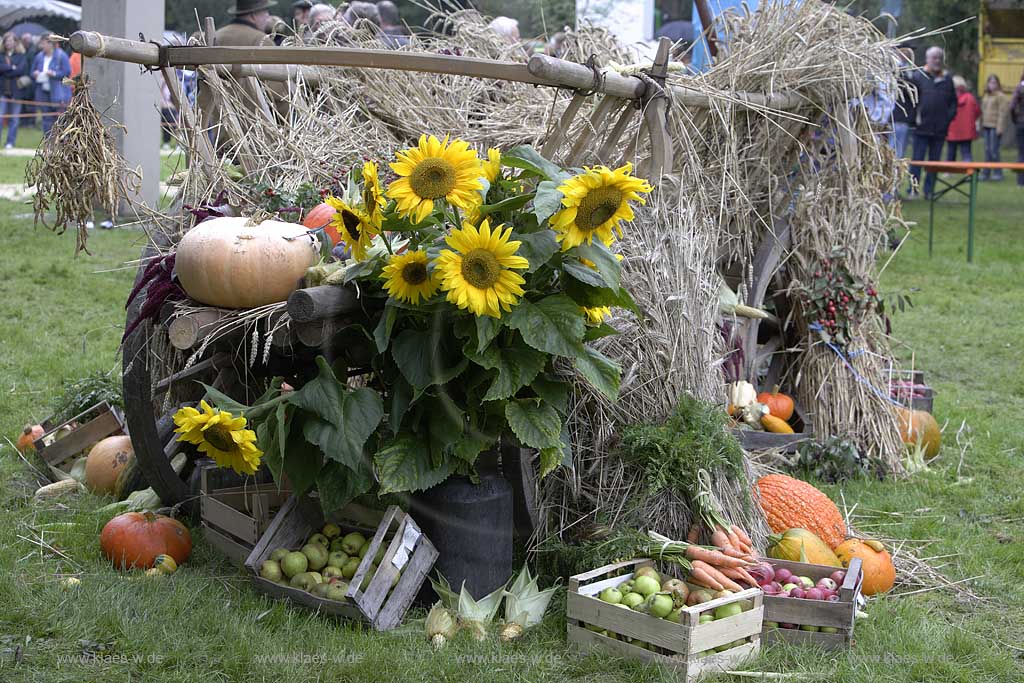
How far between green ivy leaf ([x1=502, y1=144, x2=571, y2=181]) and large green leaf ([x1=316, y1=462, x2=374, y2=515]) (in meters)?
1.02

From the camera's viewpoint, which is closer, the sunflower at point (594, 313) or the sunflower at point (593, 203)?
the sunflower at point (593, 203)

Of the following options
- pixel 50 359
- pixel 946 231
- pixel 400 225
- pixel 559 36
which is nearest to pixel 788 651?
pixel 400 225

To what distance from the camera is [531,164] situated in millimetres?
3301

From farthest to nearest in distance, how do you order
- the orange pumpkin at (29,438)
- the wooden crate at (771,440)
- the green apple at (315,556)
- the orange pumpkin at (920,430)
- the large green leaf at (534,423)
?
1. the orange pumpkin at (920,430)
2. the wooden crate at (771,440)
3. the orange pumpkin at (29,438)
4. the green apple at (315,556)
5. the large green leaf at (534,423)

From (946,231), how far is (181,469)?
11943 millimetres

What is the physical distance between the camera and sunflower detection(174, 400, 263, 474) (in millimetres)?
3133

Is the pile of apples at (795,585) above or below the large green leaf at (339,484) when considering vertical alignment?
below

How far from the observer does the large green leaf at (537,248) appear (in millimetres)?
3172

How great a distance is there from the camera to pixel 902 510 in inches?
191

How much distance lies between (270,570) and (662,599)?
48.3 inches

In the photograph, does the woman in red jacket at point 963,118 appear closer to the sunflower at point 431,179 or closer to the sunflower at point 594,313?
the sunflower at point 594,313

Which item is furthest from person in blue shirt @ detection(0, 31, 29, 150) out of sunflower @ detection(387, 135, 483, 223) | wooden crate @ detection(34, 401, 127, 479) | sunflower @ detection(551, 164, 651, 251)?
sunflower @ detection(551, 164, 651, 251)

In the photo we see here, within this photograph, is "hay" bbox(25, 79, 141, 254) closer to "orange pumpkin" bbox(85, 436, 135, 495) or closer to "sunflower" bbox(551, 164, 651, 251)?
"orange pumpkin" bbox(85, 436, 135, 495)

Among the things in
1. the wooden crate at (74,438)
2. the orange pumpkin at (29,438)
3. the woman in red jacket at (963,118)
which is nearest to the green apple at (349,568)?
the wooden crate at (74,438)
